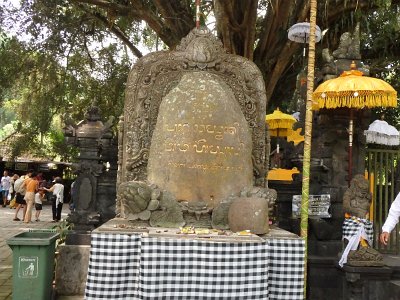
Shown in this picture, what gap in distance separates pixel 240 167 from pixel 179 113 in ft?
3.39

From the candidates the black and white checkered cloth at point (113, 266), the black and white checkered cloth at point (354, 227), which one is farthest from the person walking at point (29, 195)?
the black and white checkered cloth at point (113, 266)

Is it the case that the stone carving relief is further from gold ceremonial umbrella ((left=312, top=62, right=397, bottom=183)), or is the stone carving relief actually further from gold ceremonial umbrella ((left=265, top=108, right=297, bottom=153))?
gold ceremonial umbrella ((left=265, top=108, right=297, bottom=153))

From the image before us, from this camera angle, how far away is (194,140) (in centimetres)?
607

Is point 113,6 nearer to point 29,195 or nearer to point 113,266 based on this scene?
point 29,195

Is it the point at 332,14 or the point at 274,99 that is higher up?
the point at 332,14

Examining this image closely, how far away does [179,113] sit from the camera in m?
6.21

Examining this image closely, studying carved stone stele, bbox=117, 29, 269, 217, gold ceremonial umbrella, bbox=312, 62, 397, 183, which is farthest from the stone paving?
gold ceremonial umbrella, bbox=312, 62, 397, 183

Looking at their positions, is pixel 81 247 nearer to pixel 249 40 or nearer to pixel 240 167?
pixel 240 167

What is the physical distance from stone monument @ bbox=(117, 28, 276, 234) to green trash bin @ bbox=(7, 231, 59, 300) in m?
1.10

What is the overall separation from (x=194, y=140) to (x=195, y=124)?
8.2 inches

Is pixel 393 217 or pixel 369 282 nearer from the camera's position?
pixel 393 217

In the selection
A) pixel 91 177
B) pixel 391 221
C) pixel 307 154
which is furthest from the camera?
pixel 91 177

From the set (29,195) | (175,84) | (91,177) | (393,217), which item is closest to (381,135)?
(393,217)

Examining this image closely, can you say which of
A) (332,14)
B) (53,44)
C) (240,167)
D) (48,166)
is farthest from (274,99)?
(48,166)
